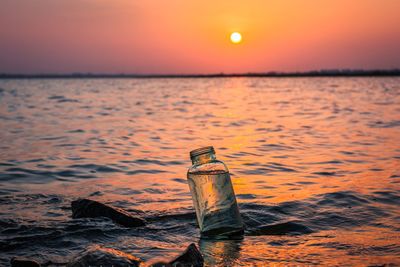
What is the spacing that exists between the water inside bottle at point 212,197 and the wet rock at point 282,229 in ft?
2.46

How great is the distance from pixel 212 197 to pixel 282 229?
1377 millimetres

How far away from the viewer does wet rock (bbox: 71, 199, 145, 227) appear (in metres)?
6.29

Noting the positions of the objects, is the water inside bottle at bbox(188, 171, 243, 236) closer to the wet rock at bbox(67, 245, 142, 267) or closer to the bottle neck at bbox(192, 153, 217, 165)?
the bottle neck at bbox(192, 153, 217, 165)

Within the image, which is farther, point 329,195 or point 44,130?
point 44,130

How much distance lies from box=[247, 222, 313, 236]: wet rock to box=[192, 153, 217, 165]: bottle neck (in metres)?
1.29

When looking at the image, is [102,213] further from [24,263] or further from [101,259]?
[101,259]

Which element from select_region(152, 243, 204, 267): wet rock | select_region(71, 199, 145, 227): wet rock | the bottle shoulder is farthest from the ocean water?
the bottle shoulder

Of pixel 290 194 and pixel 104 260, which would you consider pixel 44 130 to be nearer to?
pixel 290 194

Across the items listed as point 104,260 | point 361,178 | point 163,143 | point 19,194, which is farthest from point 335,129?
point 104,260

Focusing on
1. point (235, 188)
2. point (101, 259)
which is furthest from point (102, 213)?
point (235, 188)

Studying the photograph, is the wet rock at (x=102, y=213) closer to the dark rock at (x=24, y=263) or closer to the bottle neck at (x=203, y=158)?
the bottle neck at (x=203, y=158)

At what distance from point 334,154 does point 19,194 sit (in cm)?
796

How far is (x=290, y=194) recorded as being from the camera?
26.8 ft

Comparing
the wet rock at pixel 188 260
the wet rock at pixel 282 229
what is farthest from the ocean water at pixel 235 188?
the wet rock at pixel 188 260
